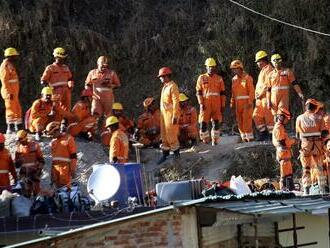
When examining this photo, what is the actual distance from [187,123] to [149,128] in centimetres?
92

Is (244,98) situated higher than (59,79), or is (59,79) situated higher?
(59,79)

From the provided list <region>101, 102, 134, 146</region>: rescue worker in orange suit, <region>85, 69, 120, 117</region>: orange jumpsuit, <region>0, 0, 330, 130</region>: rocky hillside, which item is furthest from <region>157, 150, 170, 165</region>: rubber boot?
<region>0, 0, 330, 130</region>: rocky hillside

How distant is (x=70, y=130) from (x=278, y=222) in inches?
314

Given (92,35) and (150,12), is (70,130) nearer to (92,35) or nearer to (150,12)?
(92,35)

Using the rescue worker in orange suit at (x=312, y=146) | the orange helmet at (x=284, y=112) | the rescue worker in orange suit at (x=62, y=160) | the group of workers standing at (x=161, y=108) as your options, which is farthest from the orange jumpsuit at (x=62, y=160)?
the orange helmet at (x=284, y=112)

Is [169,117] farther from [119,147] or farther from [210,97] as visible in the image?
[119,147]

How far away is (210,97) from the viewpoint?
2361cm

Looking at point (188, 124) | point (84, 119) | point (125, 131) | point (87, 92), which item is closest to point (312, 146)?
point (188, 124)

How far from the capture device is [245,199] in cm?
1590

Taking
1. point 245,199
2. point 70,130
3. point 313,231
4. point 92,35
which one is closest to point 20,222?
point 245,199

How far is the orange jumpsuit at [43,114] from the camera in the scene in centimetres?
2284

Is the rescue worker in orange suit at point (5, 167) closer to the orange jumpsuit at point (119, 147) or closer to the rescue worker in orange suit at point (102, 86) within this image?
the orange jumpsuit at point (119, 147)

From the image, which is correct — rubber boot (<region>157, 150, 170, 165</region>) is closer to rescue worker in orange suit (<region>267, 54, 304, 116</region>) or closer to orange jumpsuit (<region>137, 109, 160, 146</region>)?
orange jumpsuit (<region>137, 109, 160, 146</region>)

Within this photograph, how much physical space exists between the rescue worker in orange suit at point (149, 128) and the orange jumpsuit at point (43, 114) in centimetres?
186
